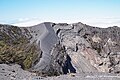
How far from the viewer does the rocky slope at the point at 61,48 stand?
24.3 meters

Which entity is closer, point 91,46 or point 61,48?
point 61,48

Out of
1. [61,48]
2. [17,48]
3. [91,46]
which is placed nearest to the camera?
→ [17,48]

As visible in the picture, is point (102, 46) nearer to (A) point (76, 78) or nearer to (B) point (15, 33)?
(B) point (15, 33)

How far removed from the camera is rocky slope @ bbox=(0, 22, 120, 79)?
24.3 metres

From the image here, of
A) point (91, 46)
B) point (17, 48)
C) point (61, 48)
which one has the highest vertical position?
point (17, 48)

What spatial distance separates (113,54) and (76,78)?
603 inches

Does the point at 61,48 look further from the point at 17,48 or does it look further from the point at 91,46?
the point at 17,48

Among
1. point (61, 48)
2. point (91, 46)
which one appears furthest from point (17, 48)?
point (91, 46)

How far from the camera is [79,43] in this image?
3316 centimetres

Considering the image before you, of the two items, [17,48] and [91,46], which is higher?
[17,48]

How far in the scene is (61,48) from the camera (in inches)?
1193

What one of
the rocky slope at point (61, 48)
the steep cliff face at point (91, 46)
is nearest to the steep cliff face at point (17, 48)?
the rocky slope at point (61, 48)

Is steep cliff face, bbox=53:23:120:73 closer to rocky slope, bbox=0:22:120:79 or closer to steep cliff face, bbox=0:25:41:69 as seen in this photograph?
rocky slope, bbox=0:22:120:79

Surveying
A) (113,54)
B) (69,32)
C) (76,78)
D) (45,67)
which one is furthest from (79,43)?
(76,78)
